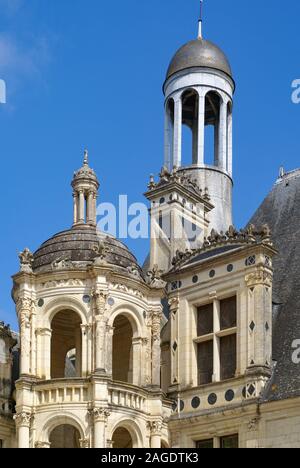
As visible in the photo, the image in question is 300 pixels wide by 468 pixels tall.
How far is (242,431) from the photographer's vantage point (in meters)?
40.3

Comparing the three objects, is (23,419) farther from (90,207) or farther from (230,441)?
(90,207)

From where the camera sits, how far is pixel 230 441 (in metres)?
40.9

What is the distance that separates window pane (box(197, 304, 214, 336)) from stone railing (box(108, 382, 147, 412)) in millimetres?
3226

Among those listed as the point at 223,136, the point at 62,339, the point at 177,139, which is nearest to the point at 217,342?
the point at 62,339

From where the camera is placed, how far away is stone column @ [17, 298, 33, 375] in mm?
41438

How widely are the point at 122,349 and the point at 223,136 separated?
12793 millimetres

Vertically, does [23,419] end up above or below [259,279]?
below

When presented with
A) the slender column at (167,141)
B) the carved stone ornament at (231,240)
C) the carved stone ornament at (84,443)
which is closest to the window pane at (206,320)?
the carved stone ornament at (231,240)

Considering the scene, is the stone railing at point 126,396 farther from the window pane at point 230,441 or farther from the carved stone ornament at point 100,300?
the window pane at point 230,441

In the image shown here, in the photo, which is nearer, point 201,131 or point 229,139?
point 201,131

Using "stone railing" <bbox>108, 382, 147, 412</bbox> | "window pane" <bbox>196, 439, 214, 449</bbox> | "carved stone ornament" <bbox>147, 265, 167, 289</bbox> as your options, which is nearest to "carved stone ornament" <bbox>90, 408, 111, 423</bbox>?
"stone railing" <bbox>108, 382, 147, 412</bbox>
